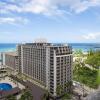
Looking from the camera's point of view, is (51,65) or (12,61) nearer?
(51,65)

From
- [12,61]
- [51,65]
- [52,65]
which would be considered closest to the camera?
[52,65]

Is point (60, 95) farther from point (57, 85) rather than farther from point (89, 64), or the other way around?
point (89, 64)

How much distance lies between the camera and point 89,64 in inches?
3123

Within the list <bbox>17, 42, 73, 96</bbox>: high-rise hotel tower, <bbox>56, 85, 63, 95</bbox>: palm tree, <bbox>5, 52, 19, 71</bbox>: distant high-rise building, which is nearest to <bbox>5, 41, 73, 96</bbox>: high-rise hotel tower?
<bbox>17, 42, 73, 96</bbox>: high-rise hotel tower

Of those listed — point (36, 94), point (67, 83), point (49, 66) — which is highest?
point (49, 66)

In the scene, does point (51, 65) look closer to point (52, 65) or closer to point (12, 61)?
point (52, 65)

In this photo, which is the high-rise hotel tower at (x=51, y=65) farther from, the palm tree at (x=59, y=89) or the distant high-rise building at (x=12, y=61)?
the distant high-rise building at (x=12, y=61)

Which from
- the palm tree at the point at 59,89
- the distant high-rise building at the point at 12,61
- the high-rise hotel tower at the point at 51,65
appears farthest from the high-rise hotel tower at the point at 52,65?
the distant high-rise building at the point at 12,61

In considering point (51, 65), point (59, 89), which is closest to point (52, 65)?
point (51, 65)

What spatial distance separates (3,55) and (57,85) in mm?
45118

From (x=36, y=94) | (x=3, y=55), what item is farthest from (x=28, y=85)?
(x=3, y=55)

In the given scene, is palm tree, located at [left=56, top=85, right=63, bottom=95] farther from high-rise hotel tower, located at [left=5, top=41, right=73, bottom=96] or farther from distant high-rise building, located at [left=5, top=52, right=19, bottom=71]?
distant high-rise building, located at [left=5, top=52, right=19, bottom=71]

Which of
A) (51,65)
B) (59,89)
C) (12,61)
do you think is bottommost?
(59,89)

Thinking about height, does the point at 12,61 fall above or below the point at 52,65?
below
